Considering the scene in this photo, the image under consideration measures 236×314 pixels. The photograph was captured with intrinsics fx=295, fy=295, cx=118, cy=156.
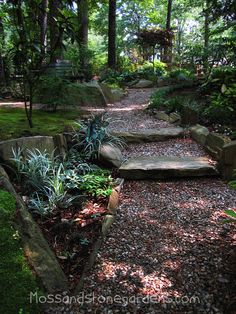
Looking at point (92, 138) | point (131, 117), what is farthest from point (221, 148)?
point (131, 117)

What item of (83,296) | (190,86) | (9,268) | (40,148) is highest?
(190,86)

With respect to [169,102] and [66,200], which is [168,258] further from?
[169,102]

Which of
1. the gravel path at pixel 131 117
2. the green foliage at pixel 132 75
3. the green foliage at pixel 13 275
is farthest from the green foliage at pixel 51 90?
the green foliage at pixel 132 75

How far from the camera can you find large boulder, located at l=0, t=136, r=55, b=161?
→ 309 cm

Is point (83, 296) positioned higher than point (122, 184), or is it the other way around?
point (122, 184)

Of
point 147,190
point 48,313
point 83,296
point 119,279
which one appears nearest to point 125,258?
point 119,279

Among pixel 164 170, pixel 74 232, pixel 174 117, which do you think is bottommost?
pixel 74 232

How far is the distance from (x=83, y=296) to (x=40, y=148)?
1897mm

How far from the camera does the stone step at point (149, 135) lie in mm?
4789

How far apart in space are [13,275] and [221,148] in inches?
112

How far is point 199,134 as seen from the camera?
4.69 metres

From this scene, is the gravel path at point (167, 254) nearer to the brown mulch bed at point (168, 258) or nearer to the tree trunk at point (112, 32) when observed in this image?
the brown mulch bed at point (168, 258)

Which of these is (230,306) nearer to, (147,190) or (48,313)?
(48,313)

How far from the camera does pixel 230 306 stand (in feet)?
5.93
